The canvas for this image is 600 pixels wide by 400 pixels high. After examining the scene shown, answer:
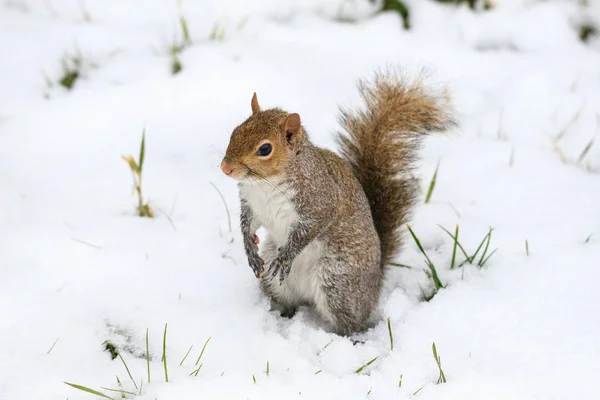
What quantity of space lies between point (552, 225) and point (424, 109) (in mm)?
669

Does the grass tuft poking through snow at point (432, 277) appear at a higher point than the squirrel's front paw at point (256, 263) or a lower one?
lower

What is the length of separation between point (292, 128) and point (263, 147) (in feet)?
0.38

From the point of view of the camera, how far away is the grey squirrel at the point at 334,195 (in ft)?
6.50

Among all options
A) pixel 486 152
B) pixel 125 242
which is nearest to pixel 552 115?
pixel 486 152

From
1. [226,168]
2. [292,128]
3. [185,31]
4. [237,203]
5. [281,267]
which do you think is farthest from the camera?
[185,31]

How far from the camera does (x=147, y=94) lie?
3164mm

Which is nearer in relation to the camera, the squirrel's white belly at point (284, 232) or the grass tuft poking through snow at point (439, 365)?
the grass tuft poking through snow at point (439, 365)

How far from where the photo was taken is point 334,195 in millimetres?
2143

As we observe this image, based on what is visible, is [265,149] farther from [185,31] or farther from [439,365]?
[185,31]

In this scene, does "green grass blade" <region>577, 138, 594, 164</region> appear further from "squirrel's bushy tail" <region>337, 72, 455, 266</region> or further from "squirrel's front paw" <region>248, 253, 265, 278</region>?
"squirrel's front paw" <region>248, 253, 265, 278</region>

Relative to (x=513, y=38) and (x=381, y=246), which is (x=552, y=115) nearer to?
(x=513, y=38)

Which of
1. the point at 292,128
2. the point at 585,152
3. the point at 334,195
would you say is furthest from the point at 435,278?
the point at 585,152

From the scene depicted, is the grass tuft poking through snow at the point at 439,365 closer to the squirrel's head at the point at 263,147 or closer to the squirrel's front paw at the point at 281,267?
the squirrel's front paw at the point at 281,267

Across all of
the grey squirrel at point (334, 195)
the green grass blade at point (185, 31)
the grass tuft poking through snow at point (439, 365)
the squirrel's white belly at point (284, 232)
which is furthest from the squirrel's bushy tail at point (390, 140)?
the green grass blade at point (185, 31)
